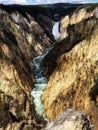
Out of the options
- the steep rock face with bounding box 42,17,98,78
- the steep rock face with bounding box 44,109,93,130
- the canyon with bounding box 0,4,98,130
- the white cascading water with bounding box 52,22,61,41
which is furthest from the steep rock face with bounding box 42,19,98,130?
the white cascading water with bounding box 52,22,61,41

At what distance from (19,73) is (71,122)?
45163 millimetres

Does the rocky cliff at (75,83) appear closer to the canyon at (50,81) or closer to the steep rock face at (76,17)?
the canyon at (50,81)

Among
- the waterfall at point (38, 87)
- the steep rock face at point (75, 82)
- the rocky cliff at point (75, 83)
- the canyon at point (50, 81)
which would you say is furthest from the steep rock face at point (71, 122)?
the waterfall at point (38, 87)

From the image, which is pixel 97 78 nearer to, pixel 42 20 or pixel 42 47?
pixel 42 47

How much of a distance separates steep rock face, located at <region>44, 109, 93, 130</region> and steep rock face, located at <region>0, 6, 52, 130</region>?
43.2ft

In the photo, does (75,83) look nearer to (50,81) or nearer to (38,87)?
(50,81)

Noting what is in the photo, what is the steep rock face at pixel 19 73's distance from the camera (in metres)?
31.9

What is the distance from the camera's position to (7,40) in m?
71.7

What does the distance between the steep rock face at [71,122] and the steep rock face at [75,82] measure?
2807 cm

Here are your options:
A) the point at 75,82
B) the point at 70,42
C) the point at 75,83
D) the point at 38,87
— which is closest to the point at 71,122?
the point at 75,83

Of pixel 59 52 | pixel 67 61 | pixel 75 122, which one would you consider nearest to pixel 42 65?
pixel 59 52

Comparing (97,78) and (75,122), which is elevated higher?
(97,78)

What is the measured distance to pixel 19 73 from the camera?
60.4m

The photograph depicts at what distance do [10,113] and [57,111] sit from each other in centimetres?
2058
